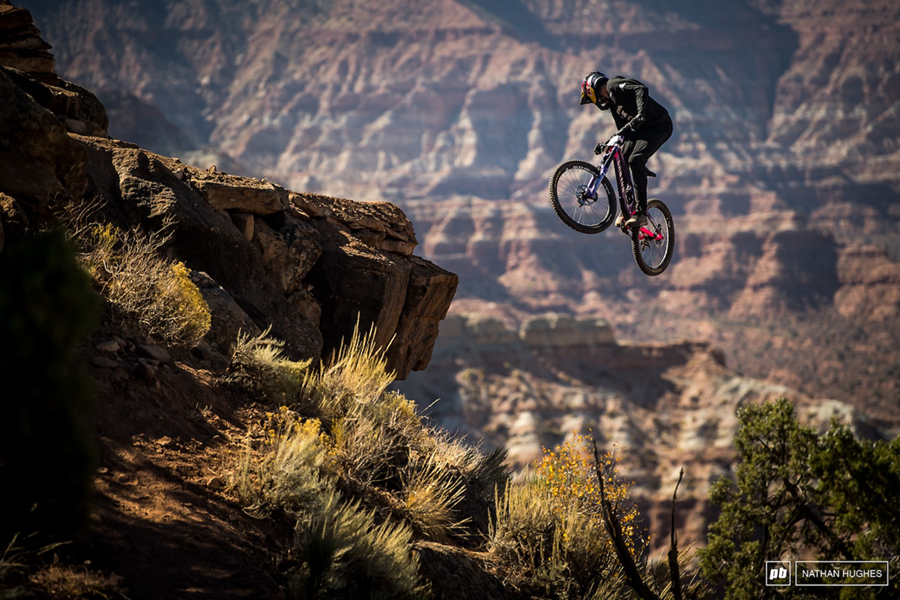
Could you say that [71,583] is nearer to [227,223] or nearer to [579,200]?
[227,223]

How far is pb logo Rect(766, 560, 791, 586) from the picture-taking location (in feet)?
29.9

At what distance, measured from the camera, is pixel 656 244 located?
12.2 metres

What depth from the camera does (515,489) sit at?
804 cm

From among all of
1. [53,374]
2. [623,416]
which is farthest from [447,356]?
[53,374]

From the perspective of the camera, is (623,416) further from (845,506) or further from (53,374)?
(53,374)

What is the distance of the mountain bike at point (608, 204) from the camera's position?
10.8 m

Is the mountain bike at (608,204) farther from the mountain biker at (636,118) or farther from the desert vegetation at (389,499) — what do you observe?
the desert vegetation at (389,499)

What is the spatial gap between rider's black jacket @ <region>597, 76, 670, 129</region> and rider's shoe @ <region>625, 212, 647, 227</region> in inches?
49.1

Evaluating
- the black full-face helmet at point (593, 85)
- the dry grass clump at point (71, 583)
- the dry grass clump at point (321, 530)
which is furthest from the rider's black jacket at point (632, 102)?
the dry grass clump at point (71, 583)

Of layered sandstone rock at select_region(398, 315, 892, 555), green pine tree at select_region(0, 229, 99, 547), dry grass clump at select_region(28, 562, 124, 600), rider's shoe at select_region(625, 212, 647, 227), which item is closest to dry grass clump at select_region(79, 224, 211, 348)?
green pine tree at select_region(0, 229, 99, 547)

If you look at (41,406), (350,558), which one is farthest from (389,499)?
(41,406)

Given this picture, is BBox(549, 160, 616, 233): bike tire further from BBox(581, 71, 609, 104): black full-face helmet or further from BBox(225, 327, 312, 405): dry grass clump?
BBox(225, 327, 312, 405): dry grass clump

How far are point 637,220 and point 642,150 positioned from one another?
0.98m

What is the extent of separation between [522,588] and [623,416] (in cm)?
6588
